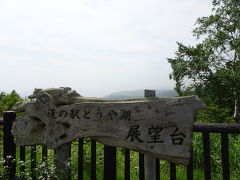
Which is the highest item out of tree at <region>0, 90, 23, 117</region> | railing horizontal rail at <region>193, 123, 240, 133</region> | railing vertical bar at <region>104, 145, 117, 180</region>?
tree at <region>0, 90, 23, 117</region>

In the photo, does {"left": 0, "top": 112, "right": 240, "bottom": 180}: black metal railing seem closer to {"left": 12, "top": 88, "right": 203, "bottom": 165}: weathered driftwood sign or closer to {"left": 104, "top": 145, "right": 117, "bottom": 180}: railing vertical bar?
{"left": 104, "top": 145, "right": 117, "bottom": 180}: railing vertical bar

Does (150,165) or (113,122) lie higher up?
(113,122)

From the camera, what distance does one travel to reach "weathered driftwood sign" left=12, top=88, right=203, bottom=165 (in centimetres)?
270

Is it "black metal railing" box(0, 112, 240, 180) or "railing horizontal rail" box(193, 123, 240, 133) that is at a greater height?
"railing horizontal rail" box(193, 123, 240, 133)

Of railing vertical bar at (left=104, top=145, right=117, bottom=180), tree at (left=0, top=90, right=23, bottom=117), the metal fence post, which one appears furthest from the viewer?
tree at (left=0, top=90, right=23, bottom=117)

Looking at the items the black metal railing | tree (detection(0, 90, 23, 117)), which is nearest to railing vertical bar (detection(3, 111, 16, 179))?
the black metal railing

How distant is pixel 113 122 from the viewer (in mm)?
3033

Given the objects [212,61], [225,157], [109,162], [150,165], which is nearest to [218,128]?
[225,157]

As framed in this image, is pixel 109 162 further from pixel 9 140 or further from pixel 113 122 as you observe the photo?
pixel 9 140

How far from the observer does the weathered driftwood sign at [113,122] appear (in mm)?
2701

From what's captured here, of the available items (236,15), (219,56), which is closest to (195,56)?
(219,56)

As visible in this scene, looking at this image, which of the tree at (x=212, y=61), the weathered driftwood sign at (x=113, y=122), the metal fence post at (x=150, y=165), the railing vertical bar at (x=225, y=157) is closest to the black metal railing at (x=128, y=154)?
the railing vertical bar at (x=225, y=157)

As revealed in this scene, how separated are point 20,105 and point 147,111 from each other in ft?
5.61

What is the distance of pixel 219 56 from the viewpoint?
24.6 m
